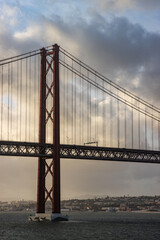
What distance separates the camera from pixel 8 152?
74812mm

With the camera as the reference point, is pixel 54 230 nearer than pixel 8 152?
Yes

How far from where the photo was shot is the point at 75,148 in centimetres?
8169

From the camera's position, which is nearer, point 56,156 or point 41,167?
point 56,156

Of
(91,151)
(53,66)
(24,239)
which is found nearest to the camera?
(24,239)

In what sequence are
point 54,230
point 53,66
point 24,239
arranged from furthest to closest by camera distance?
point 53,66
point 54,230
point 24,239

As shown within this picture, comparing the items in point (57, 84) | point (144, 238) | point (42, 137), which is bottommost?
point (144, 238)

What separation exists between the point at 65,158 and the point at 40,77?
11.7 metres

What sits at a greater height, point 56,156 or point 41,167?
point 56,156

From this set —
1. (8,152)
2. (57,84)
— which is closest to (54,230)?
(8,152)

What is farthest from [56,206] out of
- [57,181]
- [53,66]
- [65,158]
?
[53,66]

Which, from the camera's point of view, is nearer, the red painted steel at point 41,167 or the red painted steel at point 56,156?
the red painted steel at point 56,156

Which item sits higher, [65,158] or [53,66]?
[53,66]

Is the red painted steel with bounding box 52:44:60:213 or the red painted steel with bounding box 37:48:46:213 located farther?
the red painted steel with bounding box 37:48:46:213

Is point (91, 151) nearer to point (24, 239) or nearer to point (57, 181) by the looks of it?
point (57, 181)
